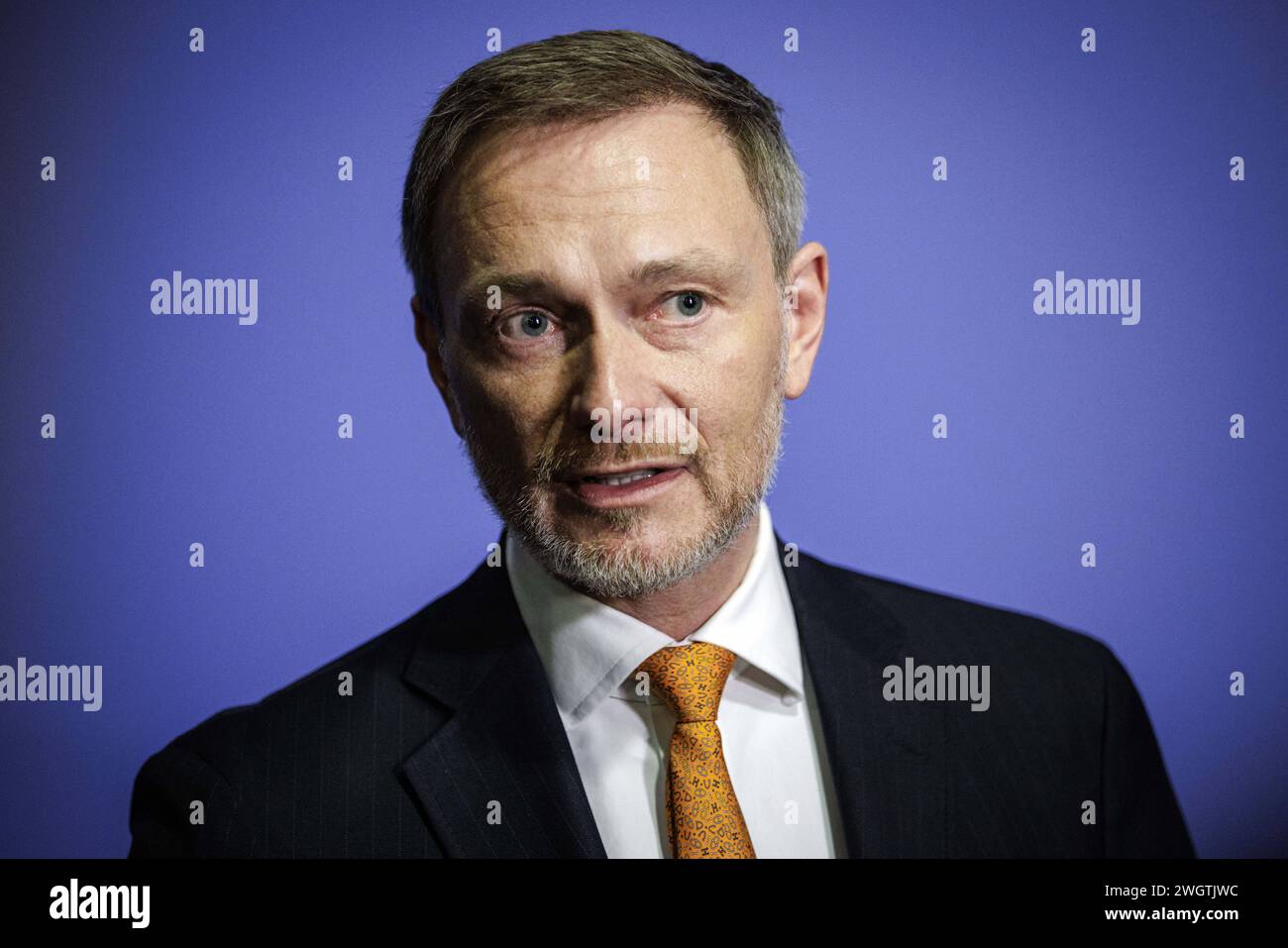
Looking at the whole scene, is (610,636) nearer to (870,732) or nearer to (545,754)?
(545,754)

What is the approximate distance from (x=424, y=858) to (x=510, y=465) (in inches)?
25.6

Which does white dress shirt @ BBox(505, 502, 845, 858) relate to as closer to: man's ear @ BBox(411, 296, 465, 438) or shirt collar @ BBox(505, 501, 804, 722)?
shirt collar @ BBox(505, 501, 804, 722)

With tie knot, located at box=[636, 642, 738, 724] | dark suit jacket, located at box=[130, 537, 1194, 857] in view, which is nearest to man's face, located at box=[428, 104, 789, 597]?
tie knot, located at box=[636, 642, 738, 724]

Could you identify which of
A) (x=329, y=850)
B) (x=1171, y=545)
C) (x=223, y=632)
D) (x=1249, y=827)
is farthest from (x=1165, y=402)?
(x=223, y=632)

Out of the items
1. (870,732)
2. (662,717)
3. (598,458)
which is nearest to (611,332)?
(598,458)

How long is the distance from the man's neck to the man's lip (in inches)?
7.4

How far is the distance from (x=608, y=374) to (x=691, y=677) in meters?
0.50

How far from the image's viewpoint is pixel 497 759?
1855mm

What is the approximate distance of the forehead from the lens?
5.87 ft

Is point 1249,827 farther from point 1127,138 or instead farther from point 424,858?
point 424,858

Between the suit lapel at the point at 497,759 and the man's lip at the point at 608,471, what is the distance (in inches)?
A: 11.8

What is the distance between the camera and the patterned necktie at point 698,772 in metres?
1.83

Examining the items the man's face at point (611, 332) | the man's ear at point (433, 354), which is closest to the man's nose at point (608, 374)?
the man's face at point (611, 332)
